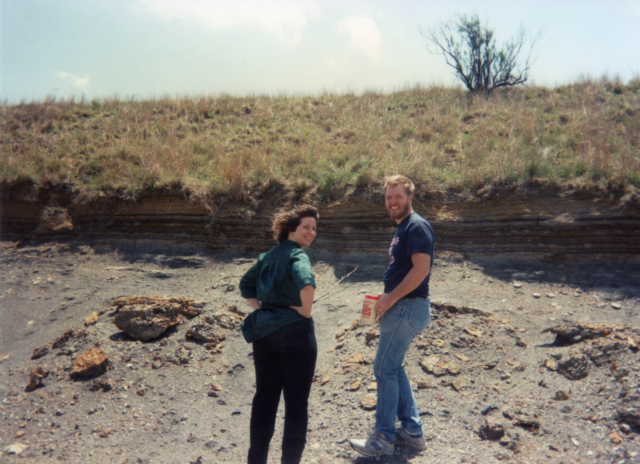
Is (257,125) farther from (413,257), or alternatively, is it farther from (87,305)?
(413,257)

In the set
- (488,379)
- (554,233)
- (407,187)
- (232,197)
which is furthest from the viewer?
(232,197)

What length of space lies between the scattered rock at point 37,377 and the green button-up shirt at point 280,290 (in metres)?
3.08

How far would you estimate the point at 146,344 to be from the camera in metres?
4.89

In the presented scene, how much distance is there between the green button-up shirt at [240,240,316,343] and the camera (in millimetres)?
2479

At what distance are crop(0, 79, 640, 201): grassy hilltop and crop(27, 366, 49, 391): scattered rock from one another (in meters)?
3.90

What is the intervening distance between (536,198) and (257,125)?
7208mm

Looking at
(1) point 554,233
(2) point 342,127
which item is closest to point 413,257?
(1) point 554,233

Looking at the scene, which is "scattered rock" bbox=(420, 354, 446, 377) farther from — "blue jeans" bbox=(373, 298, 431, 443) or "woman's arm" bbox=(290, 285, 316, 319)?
"woman's arm" bbox=(290, 285, 316, 319)

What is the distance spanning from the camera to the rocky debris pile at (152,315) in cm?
497

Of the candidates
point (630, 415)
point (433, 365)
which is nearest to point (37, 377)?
point (433, 365)

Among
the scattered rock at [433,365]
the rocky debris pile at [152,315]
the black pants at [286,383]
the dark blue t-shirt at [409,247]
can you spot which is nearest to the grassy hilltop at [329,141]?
the rocky debris pile at [152,315]

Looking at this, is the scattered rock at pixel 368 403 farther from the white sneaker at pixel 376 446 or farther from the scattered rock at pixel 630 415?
the scattered rock at pixel 630 415

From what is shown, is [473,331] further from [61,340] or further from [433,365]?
[61,340]

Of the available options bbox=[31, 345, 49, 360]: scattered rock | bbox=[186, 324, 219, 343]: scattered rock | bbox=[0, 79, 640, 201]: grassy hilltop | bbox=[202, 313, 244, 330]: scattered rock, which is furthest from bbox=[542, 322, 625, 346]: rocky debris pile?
bbox=[31, 345, 49, 360]: scattered rock
